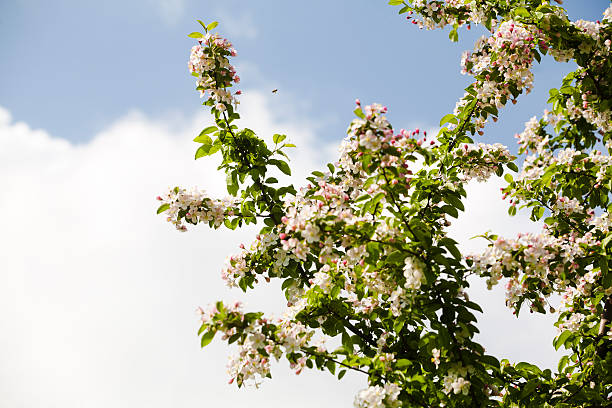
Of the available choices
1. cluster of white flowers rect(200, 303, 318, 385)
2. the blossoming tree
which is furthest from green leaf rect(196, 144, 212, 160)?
cluster of white flowers rect(200, 303, 318, 385)

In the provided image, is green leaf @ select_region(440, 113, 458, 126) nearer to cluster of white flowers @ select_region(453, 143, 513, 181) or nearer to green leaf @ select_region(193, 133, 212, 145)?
cluster of white flowers @ select_region(453, 143, 513, 181)

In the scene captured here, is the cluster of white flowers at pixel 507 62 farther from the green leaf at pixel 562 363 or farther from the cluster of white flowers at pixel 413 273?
the green leaf at pixel 562 363

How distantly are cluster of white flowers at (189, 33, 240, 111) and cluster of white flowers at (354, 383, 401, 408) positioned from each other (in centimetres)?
248

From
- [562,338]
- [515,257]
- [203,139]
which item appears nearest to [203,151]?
[203,139]

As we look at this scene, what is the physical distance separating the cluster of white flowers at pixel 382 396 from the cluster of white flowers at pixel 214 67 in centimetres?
248

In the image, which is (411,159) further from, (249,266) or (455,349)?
(249,266)

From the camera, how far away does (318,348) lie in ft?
10.2

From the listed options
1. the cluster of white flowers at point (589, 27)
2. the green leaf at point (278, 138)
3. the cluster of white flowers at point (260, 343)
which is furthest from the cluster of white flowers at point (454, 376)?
the cluster of white flowers at point (589, 27)

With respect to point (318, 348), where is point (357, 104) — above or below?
above

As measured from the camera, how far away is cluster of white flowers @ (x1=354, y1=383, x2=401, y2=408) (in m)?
2.69

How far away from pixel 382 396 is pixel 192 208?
2079 millimetres

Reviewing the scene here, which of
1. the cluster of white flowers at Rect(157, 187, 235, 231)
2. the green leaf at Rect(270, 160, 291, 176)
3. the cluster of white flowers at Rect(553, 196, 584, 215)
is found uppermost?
the green leaf at Rect(270, 160, 291, 176)

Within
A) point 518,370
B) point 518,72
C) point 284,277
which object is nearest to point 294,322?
point 284,277

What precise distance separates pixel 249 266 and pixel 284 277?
33cm
